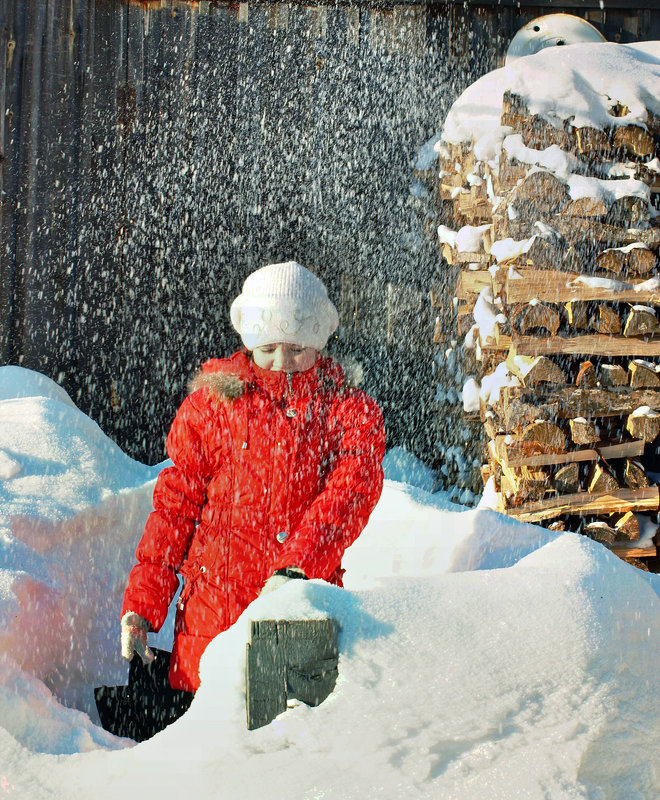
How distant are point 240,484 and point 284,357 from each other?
1.29ft

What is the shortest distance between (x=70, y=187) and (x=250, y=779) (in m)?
4.11

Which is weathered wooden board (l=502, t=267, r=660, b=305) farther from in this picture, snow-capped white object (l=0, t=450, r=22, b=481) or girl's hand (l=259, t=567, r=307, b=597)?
snow-capped white object (l=0, t=450, r=22, b=481)

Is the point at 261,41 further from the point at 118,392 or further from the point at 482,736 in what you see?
the point at 482,736

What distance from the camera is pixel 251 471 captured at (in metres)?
2.31

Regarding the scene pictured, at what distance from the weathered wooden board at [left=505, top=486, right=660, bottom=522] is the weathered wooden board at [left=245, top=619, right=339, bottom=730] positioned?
2.22 m

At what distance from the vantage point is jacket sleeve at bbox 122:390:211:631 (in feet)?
7.50

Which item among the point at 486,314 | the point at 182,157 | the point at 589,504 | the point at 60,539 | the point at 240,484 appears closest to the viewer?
the point at 240,484

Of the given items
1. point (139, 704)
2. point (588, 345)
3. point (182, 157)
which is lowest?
point (139, 704)

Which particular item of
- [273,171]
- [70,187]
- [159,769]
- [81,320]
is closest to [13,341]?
[81,320]

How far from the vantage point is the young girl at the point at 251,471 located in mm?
2266

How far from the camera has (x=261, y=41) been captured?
16.5ft

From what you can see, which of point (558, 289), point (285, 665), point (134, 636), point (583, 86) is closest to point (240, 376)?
point (134, 636)

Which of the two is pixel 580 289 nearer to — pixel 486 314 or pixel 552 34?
pixel 486 314

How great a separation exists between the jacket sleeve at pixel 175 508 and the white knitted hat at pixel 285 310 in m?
0.27
